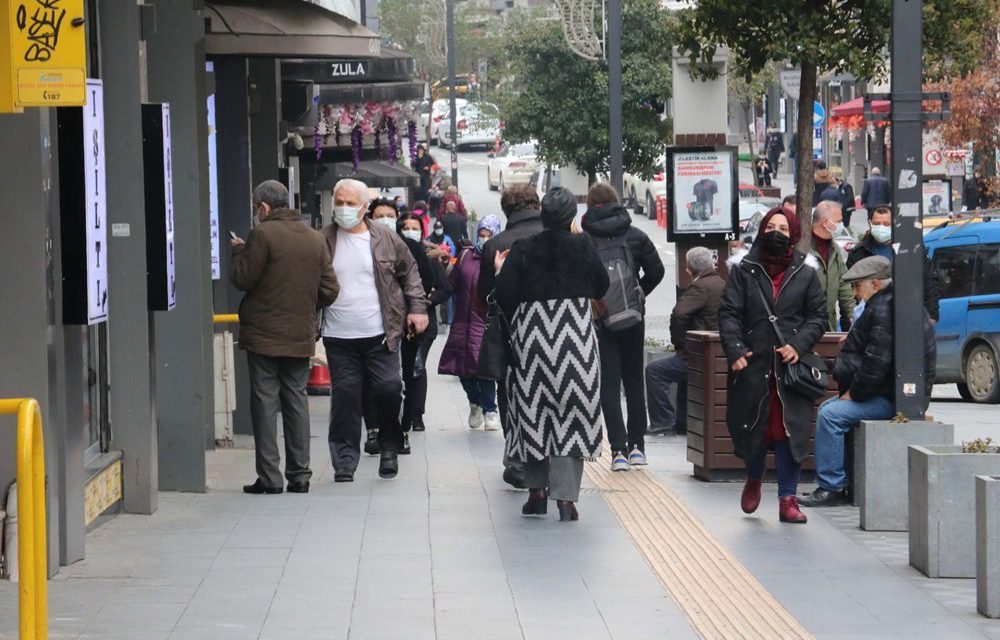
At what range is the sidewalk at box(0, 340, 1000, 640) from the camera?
721 cm

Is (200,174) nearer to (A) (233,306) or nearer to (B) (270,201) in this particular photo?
(B) (270,201)

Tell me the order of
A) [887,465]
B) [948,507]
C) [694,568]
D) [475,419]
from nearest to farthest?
[948,507], [694,568], [887,465], [475,419]

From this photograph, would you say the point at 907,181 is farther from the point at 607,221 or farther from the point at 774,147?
the point at 774,147

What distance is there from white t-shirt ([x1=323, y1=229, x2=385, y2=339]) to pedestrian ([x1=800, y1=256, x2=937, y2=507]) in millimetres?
2789

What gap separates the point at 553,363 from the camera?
31.6ft

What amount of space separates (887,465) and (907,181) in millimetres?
1498

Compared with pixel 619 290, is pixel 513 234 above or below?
above

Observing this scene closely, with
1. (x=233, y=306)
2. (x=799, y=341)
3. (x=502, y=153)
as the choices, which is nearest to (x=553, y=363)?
(x=799, y=341)

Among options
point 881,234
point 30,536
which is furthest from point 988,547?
point 881,234

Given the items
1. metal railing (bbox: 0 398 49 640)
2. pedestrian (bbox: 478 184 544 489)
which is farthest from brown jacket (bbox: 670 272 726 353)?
metal railing (bbox: 0 398 49 640)

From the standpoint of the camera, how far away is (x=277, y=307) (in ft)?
34.5

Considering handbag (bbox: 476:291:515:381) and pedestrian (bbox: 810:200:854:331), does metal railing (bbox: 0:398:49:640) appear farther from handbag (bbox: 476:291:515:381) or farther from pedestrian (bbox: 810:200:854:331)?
pedestrian (bbox: 810:200:854:331)

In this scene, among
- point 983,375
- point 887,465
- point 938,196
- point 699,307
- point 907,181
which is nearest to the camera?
point 907,181

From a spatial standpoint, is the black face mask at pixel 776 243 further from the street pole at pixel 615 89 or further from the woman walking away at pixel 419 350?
the street pole at pixel 615 89
